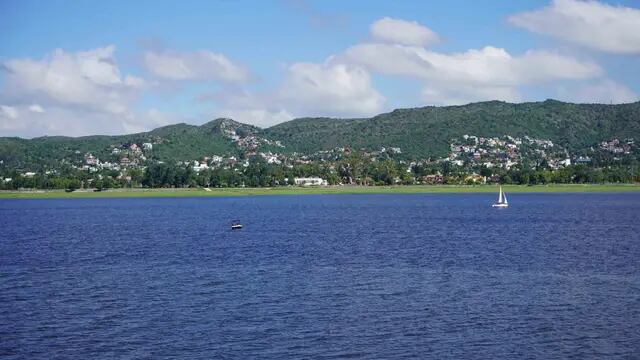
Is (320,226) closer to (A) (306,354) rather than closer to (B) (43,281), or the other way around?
(B) (43,281)

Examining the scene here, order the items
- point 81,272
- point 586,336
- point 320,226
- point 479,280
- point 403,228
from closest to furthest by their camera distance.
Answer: point 586,336 < point 479,280 < point 81,272 < point 403,228 < point 320,226

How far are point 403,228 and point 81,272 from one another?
44.5 metres

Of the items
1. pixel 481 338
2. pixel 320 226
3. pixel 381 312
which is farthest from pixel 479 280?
pixel 320 226

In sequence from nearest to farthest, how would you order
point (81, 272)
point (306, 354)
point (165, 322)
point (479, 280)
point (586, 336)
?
1. point (306, 354)
2. point (586, 336)
3. point (165, 322)
4. point (479, 280)
5. point (81, 272)

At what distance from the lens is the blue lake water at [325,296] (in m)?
32.1

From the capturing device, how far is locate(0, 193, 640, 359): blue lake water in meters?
32.1

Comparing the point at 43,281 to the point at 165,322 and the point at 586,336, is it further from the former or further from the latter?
the point at 586,336

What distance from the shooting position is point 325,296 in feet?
140

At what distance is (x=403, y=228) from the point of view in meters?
90.8

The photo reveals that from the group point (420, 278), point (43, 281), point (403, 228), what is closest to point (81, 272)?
point (43, 281)

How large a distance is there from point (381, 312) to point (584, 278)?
16016mm

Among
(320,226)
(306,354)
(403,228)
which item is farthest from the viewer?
(320,226)

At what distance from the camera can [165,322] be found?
1433 inches

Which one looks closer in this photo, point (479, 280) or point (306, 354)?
point (306, 354)
